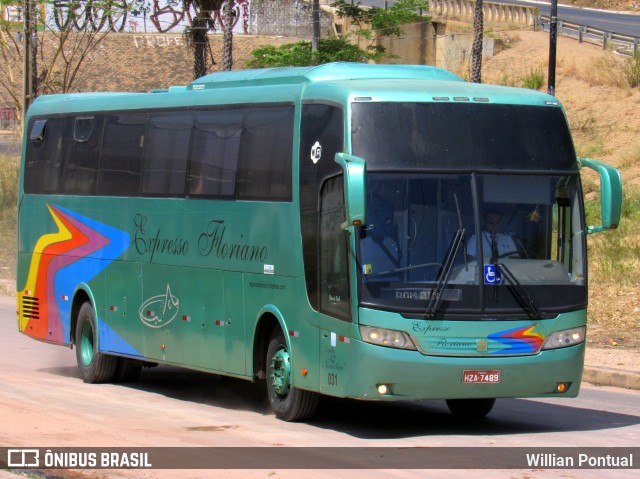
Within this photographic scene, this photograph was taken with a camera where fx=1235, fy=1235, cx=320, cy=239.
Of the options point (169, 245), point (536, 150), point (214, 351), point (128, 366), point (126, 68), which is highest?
point (536, 150)

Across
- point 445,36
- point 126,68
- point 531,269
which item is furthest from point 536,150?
point 126,68

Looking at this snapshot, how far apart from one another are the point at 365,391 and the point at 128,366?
5.93m

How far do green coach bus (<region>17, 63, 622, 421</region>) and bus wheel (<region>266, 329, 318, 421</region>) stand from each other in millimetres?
20

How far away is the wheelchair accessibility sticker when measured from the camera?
10766 millimetres

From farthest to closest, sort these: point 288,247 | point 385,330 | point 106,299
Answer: point 106,299
point 288,247
point 385,330

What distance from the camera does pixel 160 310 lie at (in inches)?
568

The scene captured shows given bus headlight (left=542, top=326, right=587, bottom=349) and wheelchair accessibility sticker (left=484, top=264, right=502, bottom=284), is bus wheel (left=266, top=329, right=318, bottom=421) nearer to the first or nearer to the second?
wheelchair accessibility sticker (left=484, top=264, right=502, bottom=284)

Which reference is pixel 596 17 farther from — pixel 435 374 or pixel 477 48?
pixel 435 374

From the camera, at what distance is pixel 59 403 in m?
13.0

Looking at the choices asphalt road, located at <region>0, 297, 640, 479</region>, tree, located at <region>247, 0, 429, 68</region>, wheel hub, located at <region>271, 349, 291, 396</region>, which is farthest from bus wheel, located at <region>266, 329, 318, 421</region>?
tree, located at <region>247, 0, 429, 68</region>

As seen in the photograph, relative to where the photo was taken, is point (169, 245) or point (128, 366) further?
point (128, 366)

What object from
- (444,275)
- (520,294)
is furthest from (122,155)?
(520,294)

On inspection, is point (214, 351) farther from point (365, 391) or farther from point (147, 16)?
point (147, 16)

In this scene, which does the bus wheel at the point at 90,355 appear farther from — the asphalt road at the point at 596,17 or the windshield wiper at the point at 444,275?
the asphalt road at the point at 596,17
